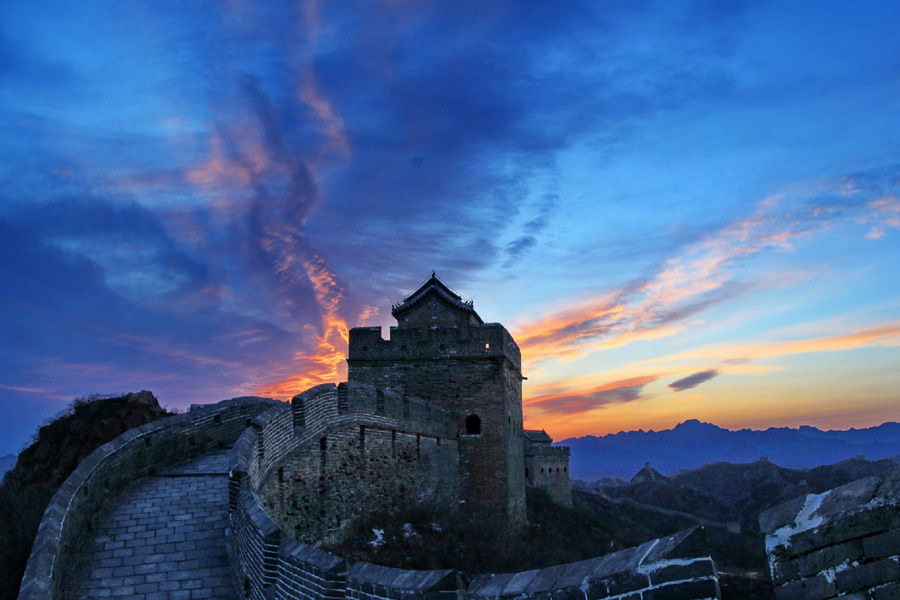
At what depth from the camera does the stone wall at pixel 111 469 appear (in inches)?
284

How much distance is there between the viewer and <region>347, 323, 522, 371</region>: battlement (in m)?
22.2

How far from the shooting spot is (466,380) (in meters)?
22.0

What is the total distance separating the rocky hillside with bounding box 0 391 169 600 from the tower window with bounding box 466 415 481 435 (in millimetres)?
9554

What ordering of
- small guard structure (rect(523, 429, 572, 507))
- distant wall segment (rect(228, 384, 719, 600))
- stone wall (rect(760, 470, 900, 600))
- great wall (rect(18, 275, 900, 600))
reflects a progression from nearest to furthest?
stone wall (rect(760, 470, 900, 600)), distant wall segment (rect(228, 384, 719, 600)), great wall (rect(18, 275, 900, 600)), small guard structure (rect(523, 429, 572, 507))

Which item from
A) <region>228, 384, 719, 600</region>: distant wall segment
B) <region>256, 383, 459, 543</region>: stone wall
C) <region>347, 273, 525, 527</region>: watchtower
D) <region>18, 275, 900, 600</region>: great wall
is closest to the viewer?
<region>228, 384, 719, 600</region>: distant wall segment

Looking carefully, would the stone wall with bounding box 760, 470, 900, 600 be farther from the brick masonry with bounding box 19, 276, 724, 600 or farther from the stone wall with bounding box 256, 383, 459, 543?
the stone wall with bounding box 256, 383, 459, 543

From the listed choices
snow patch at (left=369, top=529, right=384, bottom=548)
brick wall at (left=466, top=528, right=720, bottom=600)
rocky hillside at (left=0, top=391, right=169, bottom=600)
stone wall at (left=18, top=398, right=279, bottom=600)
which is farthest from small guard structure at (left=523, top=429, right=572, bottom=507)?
brick wall at (left=466, top=528, right=720, bottom=600)

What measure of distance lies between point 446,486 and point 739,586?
1054cm

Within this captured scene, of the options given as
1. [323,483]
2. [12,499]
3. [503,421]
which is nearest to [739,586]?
[503,421]

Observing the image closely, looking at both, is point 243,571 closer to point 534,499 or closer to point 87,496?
point 87,496

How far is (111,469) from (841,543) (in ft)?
30.8

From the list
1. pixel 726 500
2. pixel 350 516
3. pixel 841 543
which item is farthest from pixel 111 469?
pixel 726 500

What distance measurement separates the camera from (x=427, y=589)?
434 cm

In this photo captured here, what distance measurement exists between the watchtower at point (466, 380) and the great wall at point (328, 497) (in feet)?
0.15
